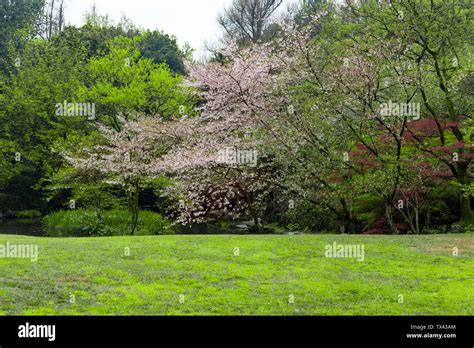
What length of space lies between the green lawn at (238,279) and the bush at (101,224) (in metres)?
8.29

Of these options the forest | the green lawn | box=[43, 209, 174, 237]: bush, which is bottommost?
the green lawn

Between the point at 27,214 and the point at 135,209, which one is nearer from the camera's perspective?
the point at 135,209

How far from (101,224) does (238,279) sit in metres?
13.3

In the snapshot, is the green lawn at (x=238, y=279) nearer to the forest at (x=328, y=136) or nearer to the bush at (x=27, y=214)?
the forest at (x=328, y=136)

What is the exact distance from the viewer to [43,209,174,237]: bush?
2094 centimetres

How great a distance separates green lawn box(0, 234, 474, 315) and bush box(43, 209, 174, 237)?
27.2 ft

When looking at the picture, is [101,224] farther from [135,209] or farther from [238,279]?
[238,279]

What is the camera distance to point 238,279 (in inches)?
355

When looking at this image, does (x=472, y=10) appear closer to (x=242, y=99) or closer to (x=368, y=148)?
(x=368, y=148)

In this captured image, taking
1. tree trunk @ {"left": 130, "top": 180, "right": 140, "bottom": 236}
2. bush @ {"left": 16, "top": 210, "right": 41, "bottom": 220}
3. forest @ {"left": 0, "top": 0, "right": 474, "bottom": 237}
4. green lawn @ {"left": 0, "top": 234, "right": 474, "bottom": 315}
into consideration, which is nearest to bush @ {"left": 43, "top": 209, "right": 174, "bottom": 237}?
forest @ {"left": 0, "top": 0, "right": 474, "bottom": 237}

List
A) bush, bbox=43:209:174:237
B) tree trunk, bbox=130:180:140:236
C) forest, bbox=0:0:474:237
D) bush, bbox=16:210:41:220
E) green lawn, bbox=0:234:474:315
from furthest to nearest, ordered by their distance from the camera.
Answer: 1. bush, bbox=16:210:41:220
2. bush, bbox=43:209:174:237
3. tree trunk, bbox=130:180:140:236
4. forest, bbox=0:0:474:237
5. green lawn, bbox=0:234:474:315

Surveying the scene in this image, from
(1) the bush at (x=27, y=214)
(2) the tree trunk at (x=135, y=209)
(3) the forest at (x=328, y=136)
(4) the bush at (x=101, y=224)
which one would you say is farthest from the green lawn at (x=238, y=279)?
(1) the bush at (x=27, y=214)

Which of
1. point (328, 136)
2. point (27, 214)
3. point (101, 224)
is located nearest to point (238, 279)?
point (328, 136)

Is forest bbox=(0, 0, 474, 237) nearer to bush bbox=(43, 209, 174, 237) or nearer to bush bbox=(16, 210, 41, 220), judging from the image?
bush bbox=(43, 209, 174, 237)
